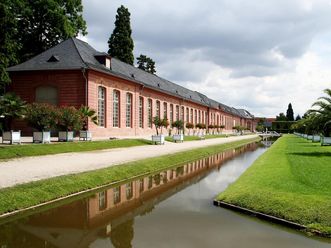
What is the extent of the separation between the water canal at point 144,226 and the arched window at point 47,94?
22.8 meters

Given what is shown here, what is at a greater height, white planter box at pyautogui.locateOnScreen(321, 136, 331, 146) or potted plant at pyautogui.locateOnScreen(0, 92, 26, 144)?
potted plant at pyautogui.locateOnScreen(0, 92, 26, 144)

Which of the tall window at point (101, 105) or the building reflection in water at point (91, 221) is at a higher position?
the tall window at point (101, 105)

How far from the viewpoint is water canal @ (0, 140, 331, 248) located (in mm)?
6625

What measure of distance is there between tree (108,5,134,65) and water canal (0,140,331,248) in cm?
4416

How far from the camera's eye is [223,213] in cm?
883

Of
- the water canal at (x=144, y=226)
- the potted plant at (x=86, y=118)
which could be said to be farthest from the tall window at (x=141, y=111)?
the water canal at (x=144, y=226)

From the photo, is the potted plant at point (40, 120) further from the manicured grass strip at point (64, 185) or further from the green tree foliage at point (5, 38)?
the green tree foliage at point (5, 38)

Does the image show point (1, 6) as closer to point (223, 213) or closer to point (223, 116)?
point (223, 213)

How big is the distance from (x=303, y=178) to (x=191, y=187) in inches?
145

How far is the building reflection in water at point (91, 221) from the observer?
6.69m

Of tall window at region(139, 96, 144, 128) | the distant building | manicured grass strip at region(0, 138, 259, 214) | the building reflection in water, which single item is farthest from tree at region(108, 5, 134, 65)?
the building reflection in water

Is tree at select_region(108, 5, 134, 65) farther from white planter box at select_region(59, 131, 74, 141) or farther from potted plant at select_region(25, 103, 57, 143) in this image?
potted plant at select_region(25, 103, 57, 143)

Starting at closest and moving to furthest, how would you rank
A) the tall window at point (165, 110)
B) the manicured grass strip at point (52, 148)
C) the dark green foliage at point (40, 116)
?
the manicured grass strip at point (52, 148)
the dark green foliage at point (40, 116)
the tall window at point (165, 110)

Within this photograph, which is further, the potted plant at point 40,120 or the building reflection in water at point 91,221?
the potted plant at point 40,120
